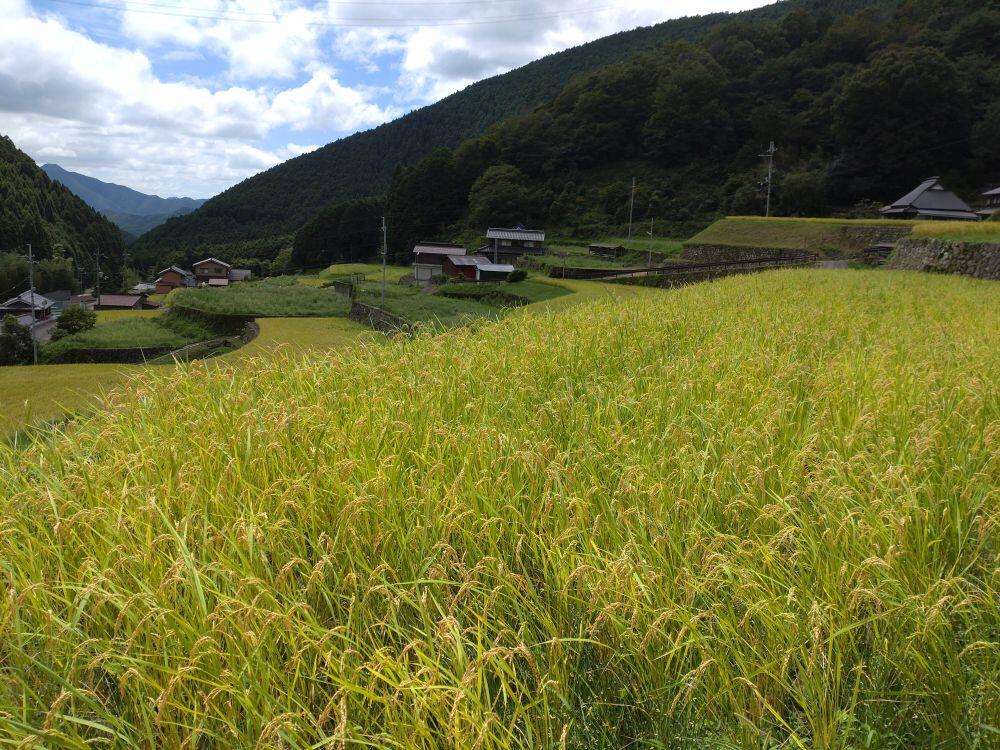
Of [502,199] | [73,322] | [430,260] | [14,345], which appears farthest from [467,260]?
[14,345]

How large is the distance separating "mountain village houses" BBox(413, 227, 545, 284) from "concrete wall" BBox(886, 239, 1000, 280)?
87.4 ft

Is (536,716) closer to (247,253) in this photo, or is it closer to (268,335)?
(268,335)

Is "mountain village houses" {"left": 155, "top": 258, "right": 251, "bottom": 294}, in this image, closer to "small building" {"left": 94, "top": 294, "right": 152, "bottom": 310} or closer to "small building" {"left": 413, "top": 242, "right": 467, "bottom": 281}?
"small building" {"left": 94, "top": 294, "right": 152, "bottom": 310}

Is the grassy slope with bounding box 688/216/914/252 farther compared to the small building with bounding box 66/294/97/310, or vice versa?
the small building with bounding box 66/294/97/310

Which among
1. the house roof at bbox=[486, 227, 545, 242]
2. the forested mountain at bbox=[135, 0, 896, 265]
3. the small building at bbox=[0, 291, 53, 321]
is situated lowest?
the small building at bbox=[0, 291, 53, 321]

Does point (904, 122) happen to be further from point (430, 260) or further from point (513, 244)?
point (430, 260)

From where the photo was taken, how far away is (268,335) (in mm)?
19188

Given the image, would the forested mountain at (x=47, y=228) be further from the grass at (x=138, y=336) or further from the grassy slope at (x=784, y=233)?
the grassy slope at (x=784, y=233)

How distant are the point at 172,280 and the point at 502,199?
47.2 meters

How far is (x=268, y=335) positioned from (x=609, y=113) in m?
58.8

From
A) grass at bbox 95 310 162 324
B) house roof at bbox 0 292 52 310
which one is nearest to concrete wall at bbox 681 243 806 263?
grass at bbox 95 310 162 324

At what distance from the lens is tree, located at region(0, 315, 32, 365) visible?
2811cm

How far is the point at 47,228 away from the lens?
242ft

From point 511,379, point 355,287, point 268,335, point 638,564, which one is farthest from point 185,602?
point 355,287
